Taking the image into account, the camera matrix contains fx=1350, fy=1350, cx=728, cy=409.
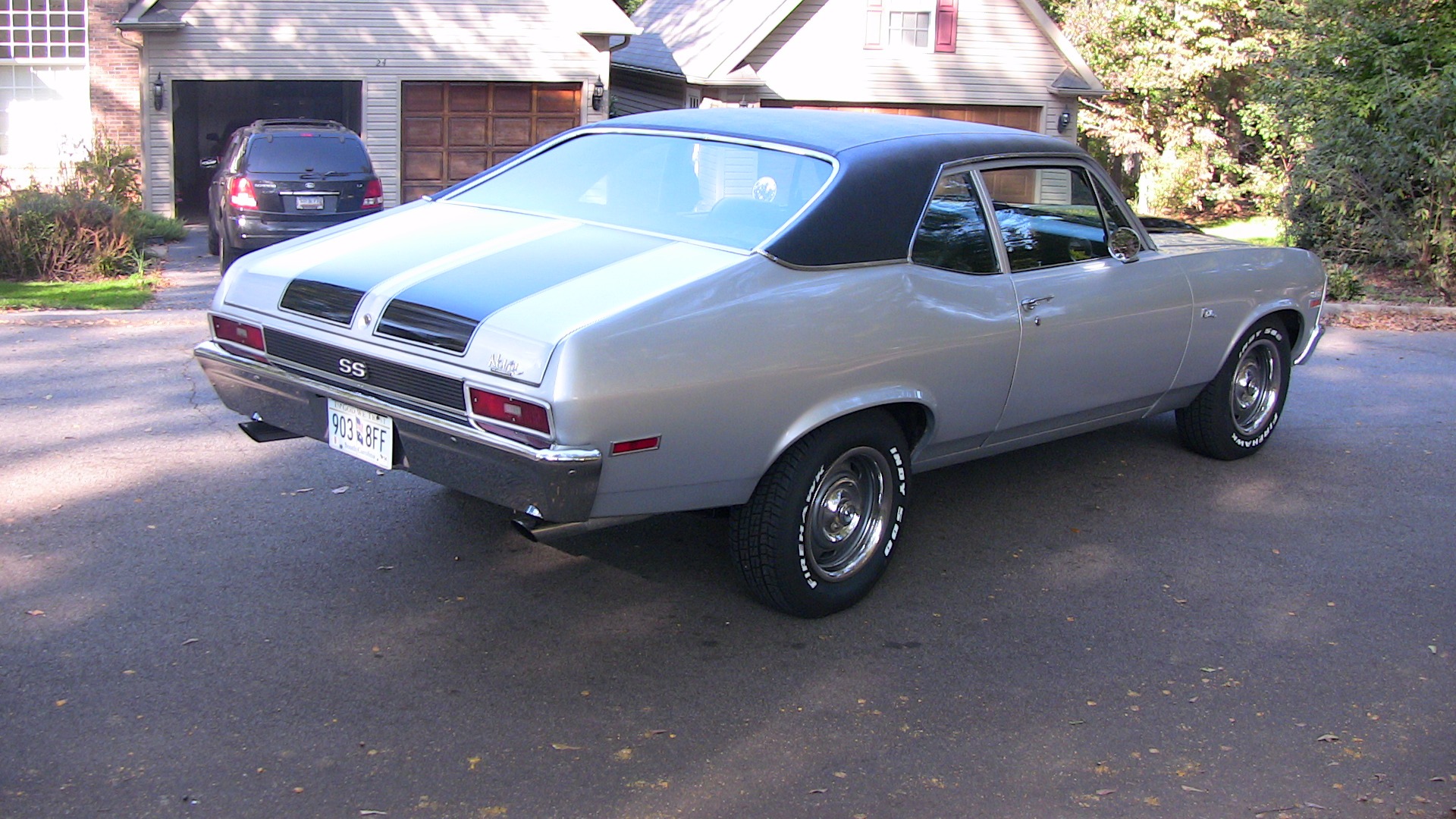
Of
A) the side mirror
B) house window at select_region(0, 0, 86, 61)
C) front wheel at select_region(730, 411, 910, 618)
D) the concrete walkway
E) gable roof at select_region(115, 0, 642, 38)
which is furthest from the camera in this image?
gable roof at select_region(115, 0, 642, 38)

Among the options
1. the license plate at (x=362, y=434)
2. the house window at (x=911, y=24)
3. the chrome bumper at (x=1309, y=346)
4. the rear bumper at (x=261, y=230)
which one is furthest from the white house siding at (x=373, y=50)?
the license plate at (x=362, y=434)

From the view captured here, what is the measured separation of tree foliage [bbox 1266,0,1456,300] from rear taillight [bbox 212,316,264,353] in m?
12.6

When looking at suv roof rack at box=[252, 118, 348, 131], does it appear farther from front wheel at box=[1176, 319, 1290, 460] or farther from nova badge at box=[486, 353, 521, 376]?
nova badge at box=[486, 353, 521, 376]

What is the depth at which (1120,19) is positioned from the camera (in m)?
27.6

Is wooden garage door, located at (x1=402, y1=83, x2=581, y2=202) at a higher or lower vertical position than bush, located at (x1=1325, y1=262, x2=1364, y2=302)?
higher

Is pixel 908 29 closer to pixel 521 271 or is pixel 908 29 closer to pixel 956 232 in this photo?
pixel 956 232

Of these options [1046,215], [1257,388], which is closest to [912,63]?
[1257,388]

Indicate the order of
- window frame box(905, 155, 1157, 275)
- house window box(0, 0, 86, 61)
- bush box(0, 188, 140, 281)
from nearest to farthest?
window frame box(905, 155, 1157, 275), bush box(0, 188, 140, 281), house window box(0, 0, 86, 61)

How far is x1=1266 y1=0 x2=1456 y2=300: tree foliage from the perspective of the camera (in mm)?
13898

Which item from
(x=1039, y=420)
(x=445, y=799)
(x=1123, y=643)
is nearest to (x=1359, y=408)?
(x=1039, y=420)

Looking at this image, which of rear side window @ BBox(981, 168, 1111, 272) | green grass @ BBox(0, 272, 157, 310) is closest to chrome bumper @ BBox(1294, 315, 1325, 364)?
rear side window @ BBox(981, 168, 1111, 272)

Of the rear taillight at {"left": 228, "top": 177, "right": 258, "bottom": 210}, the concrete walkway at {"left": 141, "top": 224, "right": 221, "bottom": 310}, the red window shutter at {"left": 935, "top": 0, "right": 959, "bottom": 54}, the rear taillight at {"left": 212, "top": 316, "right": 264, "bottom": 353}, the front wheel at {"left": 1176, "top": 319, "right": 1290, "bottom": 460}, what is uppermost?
the red window shutter at {"left": 935, "top": 0, "right": 959, "bottom": 54}

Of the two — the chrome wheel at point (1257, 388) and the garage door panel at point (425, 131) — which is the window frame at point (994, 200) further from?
the garage door panel at point (425, 131)

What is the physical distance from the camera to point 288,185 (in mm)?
14109
